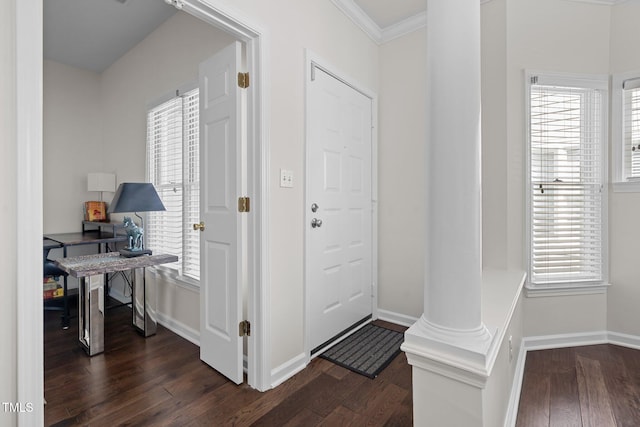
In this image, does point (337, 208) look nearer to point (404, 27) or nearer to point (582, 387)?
point (404, 27)

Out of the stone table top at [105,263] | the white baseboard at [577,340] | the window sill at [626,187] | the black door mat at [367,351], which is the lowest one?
the black door mat at [367,351]

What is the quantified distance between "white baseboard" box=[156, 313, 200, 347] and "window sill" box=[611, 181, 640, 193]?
11.6 ft

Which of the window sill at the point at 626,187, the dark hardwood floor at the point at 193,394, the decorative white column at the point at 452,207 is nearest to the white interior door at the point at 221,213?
the dark hardwood floor at the point at 193,394

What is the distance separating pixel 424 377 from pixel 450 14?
4.57 feet

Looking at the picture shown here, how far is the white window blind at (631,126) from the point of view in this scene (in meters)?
2.36

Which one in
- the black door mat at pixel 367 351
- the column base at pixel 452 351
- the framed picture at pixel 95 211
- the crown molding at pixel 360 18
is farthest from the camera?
the framed picture at pixel 95 211

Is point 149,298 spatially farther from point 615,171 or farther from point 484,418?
point 615,171

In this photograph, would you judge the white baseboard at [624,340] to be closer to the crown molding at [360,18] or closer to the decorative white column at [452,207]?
the decorative white column at [452,207]

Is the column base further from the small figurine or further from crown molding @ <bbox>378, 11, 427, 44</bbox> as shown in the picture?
crown molding @ <bbox>378, 11, 427, 44</bbox>

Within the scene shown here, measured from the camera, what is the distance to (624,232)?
2.40 m

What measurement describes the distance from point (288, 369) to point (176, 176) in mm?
1888

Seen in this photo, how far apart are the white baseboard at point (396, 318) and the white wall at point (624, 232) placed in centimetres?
155

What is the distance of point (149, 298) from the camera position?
2.82m

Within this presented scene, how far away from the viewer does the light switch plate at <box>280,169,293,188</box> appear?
76.4 inches
